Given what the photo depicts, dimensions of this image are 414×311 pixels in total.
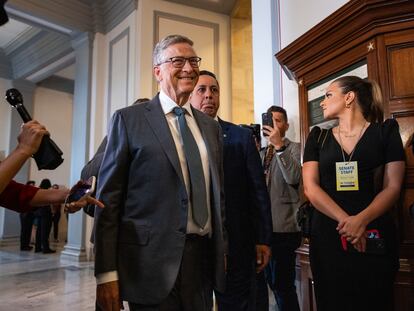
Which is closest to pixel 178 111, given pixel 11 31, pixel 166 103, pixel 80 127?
pixel 166 103

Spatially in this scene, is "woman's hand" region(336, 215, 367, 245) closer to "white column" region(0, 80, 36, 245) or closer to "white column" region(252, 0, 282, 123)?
"white column" region(252, 0, 282, 123)

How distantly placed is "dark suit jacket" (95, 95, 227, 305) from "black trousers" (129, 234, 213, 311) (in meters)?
0.04

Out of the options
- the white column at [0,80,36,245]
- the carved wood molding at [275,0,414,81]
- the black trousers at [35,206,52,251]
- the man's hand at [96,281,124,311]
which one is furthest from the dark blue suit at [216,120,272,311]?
the white column at [0,80,36,245]

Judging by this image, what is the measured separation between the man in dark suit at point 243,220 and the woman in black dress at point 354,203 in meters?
0.25

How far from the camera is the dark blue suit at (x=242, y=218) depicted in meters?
1.91

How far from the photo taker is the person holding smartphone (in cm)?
255

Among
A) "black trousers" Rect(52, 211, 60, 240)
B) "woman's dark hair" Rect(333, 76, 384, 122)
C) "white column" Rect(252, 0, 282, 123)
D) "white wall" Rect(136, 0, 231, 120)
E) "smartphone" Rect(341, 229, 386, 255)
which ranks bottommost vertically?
"black trousers" Rect(52, 211, 60, 240)

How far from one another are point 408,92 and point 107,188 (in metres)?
1.80

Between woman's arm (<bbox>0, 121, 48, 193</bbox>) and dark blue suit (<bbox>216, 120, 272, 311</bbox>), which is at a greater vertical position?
woman's arm (<bbox>0, 121, 48, 193</bbox>)

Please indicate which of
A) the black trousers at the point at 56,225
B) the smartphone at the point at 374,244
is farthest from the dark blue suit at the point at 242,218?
the black trousers at the point at 56,225

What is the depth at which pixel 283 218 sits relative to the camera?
2656 mm

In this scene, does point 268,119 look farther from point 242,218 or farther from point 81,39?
point 81,39

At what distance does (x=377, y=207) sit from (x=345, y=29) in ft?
4.55

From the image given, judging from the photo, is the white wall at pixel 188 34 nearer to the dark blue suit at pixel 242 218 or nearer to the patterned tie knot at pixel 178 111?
the dark blue suit at pixel 242 218
